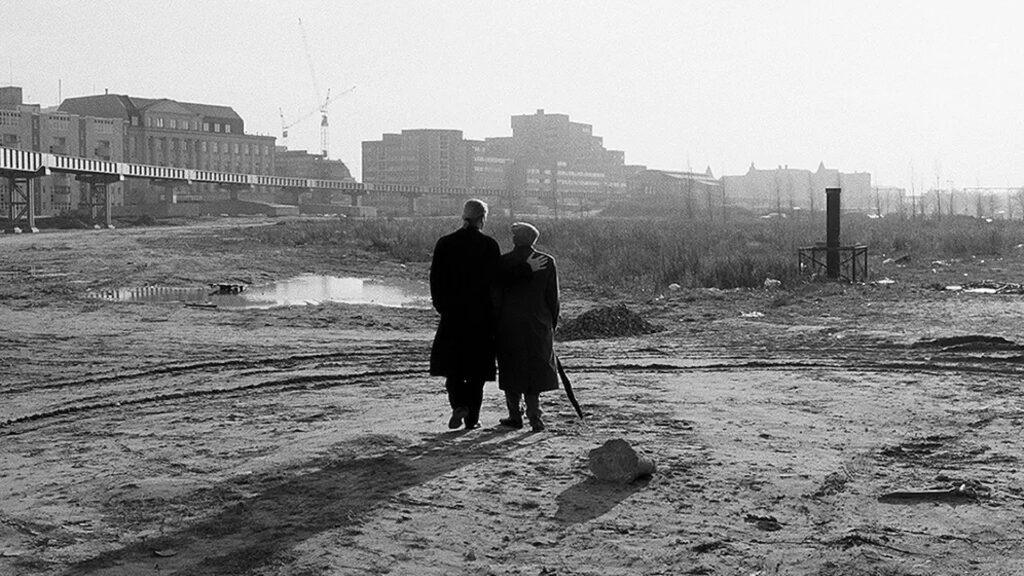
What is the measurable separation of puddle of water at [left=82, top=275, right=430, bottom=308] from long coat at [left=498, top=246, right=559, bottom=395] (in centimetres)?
1505

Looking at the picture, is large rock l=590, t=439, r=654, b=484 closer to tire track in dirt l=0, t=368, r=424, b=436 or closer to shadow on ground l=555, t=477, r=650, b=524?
shadow on ground l=555, t=477, r=650, b=524

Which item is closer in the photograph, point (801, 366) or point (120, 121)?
point (801, 366)

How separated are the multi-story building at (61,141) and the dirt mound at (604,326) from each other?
7723 cm

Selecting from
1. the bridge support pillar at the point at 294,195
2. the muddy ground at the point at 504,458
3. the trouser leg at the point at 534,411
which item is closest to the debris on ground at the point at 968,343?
the muddy ground at the point at 504,458

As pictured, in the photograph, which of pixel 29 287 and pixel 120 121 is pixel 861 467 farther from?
pixel 120 121

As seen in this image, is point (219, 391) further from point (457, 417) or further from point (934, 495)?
point (934, 495)

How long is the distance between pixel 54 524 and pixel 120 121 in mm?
109032

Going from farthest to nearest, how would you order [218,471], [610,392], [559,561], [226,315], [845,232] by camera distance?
[845,232] → [226,315] → [610,392] → [218,471] → [559,561]

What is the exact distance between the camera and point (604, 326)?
18.1 meters

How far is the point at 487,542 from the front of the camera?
6.64m

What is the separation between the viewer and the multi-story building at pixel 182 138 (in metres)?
122

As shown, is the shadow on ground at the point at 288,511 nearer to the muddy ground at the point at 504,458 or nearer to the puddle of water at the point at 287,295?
the muddy ground at the point at 504,458

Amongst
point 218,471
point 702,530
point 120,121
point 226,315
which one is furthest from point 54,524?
point 120,121

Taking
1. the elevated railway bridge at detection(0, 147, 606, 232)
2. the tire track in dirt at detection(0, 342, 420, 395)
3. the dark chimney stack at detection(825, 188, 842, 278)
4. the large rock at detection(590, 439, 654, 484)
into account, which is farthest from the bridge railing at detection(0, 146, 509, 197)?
the large rock at detection(590, 439, 654, 484)
